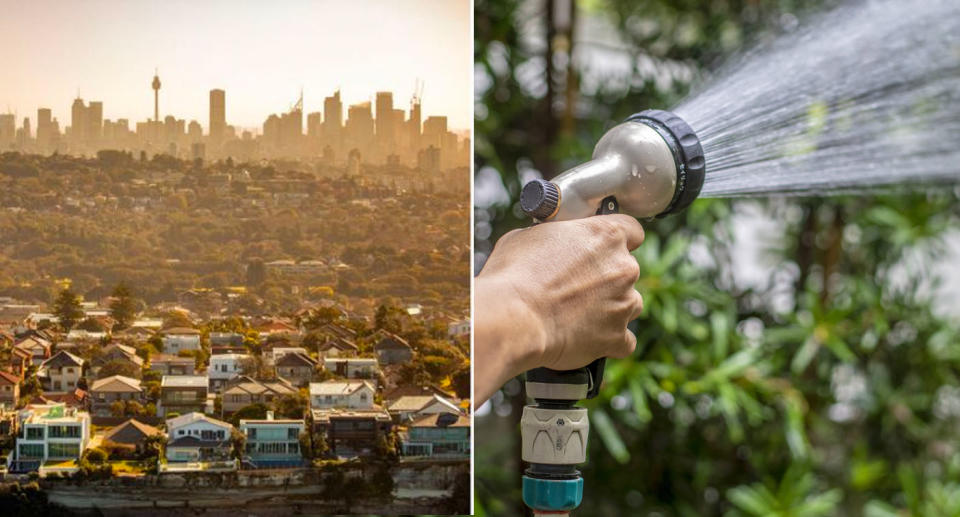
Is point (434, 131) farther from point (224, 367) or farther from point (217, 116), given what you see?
point (224, 367)

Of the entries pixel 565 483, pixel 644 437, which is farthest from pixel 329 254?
pixel 644 437

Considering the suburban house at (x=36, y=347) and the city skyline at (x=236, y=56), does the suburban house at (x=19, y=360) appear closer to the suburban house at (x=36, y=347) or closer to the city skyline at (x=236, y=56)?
the suburban house at (x=36, y=347)

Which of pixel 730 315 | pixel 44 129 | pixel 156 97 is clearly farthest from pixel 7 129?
pixel 730 315

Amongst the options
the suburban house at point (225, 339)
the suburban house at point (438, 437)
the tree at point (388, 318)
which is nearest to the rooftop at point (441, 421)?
the suburban house at point (438, 437)

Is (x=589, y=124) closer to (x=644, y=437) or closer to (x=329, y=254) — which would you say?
(x=644, y=437)

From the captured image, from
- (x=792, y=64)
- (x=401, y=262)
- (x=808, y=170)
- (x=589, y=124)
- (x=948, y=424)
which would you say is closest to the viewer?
(x=401, y=262)
